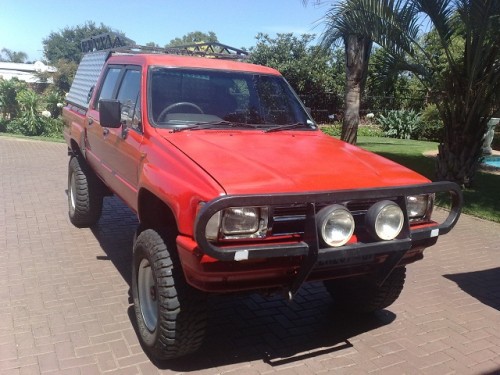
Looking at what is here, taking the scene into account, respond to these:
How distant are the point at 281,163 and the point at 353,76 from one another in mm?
8158

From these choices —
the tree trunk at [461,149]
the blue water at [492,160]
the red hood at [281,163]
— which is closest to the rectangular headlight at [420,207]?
the red hood at [281,163]

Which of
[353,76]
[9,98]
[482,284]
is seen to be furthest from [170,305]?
[9,98]

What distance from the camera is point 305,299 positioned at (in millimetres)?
4422

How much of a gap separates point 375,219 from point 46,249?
395cm

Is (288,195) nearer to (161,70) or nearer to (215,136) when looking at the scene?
(215,136)

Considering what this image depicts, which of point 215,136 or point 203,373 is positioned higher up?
point 215,136

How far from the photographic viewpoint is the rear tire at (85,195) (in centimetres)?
584

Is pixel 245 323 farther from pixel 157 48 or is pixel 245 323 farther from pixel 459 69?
pixel 459 69

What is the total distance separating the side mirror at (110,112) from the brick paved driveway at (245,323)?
5.03 feet

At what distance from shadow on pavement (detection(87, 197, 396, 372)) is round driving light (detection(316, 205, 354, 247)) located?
3.67ft

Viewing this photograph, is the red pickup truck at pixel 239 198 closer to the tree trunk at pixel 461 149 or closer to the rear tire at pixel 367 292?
the rear tire at pixel 367 292

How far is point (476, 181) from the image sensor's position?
33.4ft

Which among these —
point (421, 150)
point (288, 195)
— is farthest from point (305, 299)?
point (421, 150)

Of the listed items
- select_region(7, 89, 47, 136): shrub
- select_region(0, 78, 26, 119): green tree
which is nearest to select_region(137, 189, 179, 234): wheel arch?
select_region(7, 89, 47, 136): shrub
